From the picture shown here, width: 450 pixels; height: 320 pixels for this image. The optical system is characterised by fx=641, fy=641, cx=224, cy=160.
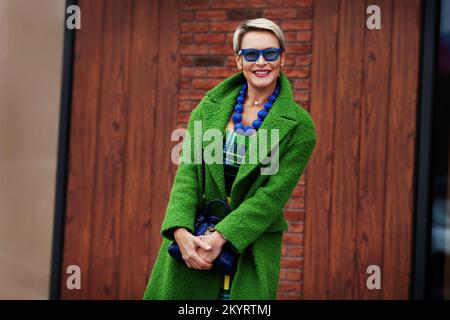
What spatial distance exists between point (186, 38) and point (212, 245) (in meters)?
2.14

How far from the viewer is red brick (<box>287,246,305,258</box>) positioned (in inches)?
167

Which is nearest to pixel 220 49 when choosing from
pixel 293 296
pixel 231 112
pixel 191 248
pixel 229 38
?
pixel 229 38

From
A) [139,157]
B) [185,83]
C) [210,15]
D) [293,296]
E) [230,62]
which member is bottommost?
[293,296]

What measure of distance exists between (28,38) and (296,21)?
180cm

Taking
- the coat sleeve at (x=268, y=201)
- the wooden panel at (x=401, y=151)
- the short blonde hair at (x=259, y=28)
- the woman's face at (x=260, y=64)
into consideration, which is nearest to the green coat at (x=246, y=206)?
the coat sleeve at (x=268, y=201)

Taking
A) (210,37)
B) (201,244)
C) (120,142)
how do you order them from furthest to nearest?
(120,142), (210,37), (201,244)

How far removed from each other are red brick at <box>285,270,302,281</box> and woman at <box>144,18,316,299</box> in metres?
1.38

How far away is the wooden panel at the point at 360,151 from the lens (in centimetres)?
411

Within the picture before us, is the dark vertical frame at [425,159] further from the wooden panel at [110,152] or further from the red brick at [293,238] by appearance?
the wooden panel at [110,152]

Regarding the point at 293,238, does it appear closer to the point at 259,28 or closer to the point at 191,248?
the point at 191,248

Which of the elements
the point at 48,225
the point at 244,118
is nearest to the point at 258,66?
the point at 244,118

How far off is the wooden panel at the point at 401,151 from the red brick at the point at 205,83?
1182mm

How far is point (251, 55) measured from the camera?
110 inches

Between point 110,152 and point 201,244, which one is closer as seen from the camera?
point 201,244
